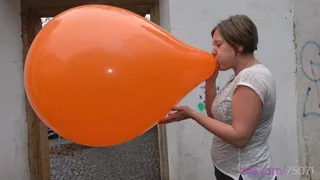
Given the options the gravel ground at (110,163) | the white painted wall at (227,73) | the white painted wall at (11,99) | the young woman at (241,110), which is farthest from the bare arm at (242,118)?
the gravel ground at (110,163)

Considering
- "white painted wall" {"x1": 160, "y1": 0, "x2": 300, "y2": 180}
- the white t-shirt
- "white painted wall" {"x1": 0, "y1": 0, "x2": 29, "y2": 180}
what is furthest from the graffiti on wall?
"white painted wall" {"x1": 0, "y1": 0, "x2": 29, "y2": 180}

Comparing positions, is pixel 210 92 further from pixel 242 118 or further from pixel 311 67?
pixel 311 67

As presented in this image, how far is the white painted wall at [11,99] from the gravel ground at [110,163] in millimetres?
1798

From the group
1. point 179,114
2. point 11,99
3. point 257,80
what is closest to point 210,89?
point 179,114

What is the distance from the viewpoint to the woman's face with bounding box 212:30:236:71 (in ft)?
5.00

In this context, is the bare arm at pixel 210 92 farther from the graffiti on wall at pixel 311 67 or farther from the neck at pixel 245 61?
the graffiti on wall at pixel 311 67

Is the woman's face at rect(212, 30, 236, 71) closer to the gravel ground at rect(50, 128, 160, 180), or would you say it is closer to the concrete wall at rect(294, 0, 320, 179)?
the concrete wall at rect(294, 0, 320, 179)

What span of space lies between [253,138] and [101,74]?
2.46ft

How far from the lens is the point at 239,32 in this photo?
1483 mm

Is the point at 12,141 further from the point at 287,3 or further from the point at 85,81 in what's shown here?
the point at 287,3

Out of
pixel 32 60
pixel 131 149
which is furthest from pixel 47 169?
pixel 131 149

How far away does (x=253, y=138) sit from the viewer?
5.08 ft

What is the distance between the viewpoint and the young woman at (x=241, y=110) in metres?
1.42

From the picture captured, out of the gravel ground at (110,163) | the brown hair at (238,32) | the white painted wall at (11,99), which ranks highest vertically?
the brown hair at (238,32)
